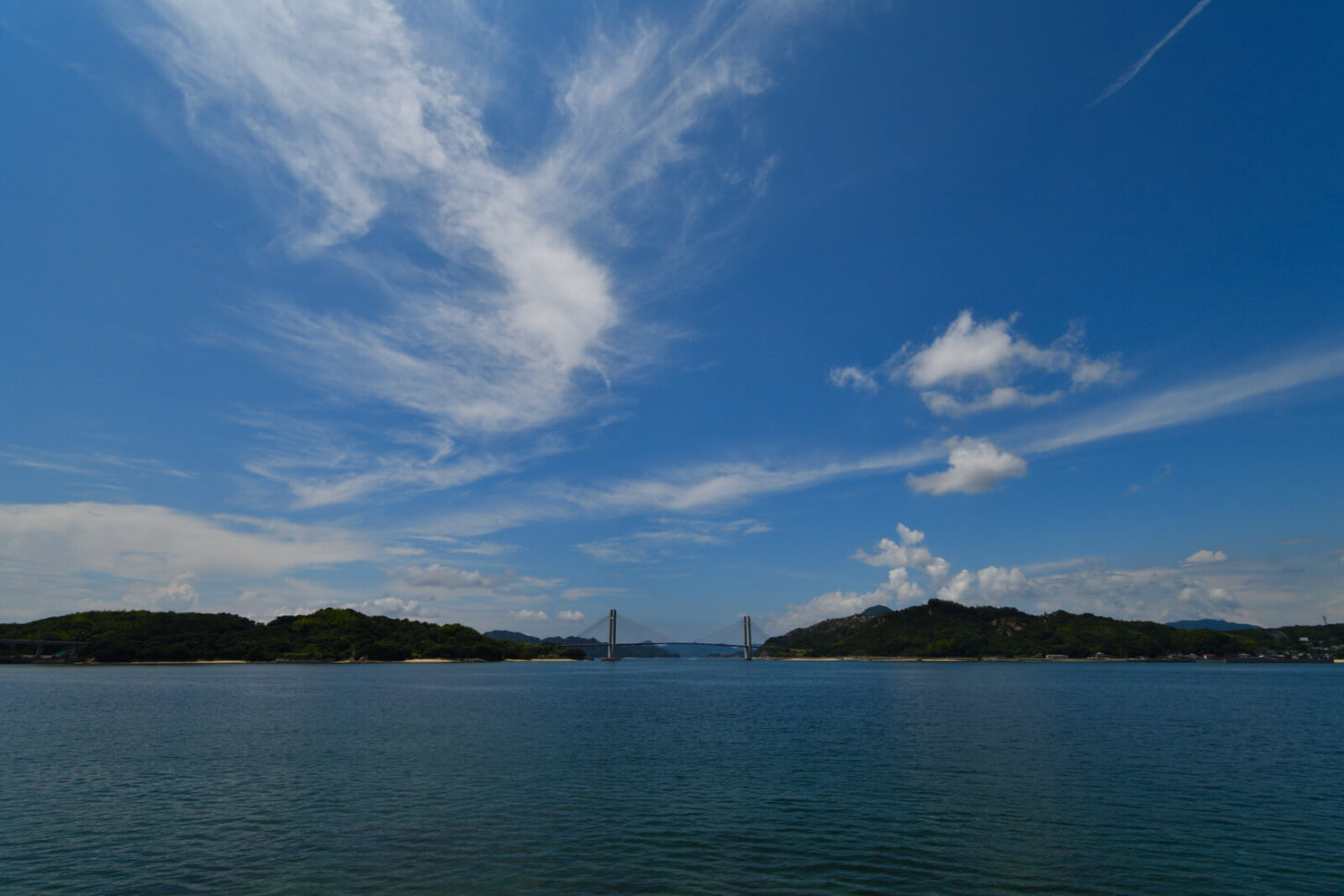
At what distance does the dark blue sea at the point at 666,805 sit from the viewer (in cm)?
2031

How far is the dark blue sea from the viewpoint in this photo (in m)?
20.3

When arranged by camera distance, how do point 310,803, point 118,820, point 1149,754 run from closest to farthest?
point 118,820, point 310,803, point 1149,754

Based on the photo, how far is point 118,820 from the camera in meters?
26.0

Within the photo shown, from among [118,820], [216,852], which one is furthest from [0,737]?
[216,852]

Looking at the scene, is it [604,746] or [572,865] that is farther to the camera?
[604,746]

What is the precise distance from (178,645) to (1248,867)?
245534 mm

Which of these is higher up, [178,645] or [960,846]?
[178,645]

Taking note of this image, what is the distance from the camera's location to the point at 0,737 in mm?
46312

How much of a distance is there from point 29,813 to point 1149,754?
195 ft

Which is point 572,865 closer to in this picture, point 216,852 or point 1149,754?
point 216,852

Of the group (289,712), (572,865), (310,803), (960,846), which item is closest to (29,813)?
(310,803)

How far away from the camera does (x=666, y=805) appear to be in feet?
94.7

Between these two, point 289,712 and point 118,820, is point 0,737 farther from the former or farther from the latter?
point 118,820

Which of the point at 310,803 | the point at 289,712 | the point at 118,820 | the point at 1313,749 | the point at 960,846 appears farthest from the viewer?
the point at 289,712
